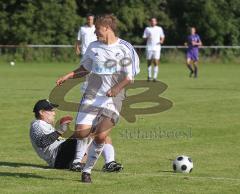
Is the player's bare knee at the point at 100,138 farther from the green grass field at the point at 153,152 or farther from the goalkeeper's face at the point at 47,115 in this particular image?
the goalkeeper's face at the point at 47,115

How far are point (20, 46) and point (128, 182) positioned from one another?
40701mm

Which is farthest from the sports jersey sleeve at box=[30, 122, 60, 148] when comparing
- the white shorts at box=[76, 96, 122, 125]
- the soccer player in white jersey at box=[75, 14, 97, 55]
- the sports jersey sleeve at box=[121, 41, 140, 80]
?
the soccer player in white jersey at box=[75, 14, 97, 55]

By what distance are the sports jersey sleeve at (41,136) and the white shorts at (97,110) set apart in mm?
953

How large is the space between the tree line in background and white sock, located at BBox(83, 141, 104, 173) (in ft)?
132

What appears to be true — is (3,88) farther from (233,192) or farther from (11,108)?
(233,192)

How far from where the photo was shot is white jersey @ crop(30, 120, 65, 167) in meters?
9.95

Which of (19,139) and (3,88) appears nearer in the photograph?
(19,139)

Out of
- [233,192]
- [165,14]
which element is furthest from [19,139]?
A: [165,14]

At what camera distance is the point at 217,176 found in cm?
948

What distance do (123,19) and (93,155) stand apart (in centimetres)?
4539

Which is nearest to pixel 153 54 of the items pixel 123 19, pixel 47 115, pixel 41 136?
pixel 47 115

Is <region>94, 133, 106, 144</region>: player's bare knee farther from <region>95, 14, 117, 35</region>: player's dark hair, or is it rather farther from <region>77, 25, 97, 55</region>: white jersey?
<region>77, 25, 97, 55</region>: white jersey

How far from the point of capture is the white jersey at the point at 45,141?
9.95m

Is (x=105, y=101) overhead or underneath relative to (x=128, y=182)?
overhead
